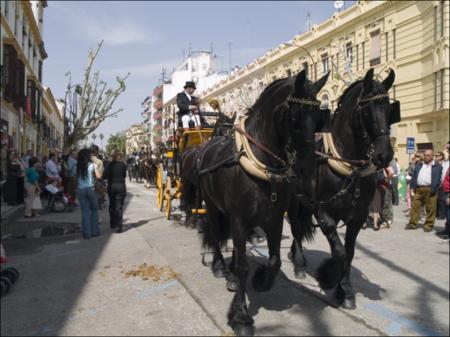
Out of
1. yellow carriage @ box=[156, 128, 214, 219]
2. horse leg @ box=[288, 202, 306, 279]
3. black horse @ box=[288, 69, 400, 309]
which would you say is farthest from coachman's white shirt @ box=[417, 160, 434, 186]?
black horse @ box=[288, 69, 400, 309]

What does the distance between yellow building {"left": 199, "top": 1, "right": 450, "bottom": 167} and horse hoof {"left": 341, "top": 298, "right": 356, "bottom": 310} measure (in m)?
15.4

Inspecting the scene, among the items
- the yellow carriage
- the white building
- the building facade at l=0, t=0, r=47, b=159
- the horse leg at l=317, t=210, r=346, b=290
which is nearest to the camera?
the horse leg at l=317, t=210, r=346, b=290

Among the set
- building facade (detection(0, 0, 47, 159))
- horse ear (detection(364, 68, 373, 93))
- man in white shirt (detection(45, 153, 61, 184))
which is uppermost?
building facade (detection(0, 0, 47, 159))

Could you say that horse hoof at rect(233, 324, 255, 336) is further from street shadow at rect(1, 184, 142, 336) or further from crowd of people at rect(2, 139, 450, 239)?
crowd of people at rect(2, 139, 450, 239)

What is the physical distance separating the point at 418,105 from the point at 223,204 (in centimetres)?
2395

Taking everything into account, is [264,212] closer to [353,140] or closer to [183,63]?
[353,140]

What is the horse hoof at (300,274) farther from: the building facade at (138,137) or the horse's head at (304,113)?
the building facade at (138,137)

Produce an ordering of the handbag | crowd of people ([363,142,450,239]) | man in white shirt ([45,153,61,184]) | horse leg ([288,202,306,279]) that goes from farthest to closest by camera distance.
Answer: man in white shirt ([45,153,61,184]), the handbag, crowd of people ([363,142,450,239]), horse leg ([288,202,306,279])

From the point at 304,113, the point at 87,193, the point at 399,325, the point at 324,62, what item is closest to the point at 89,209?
the point at 87,193

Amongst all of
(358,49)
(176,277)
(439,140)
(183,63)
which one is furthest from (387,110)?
(183,63)

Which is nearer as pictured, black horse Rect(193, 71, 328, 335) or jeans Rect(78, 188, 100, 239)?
black horse Rect(193, 71, 328, 335)

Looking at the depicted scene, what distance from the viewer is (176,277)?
5316 mm

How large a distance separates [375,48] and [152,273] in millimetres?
→ 26427

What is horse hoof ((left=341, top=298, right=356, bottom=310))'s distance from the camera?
13.5ft
